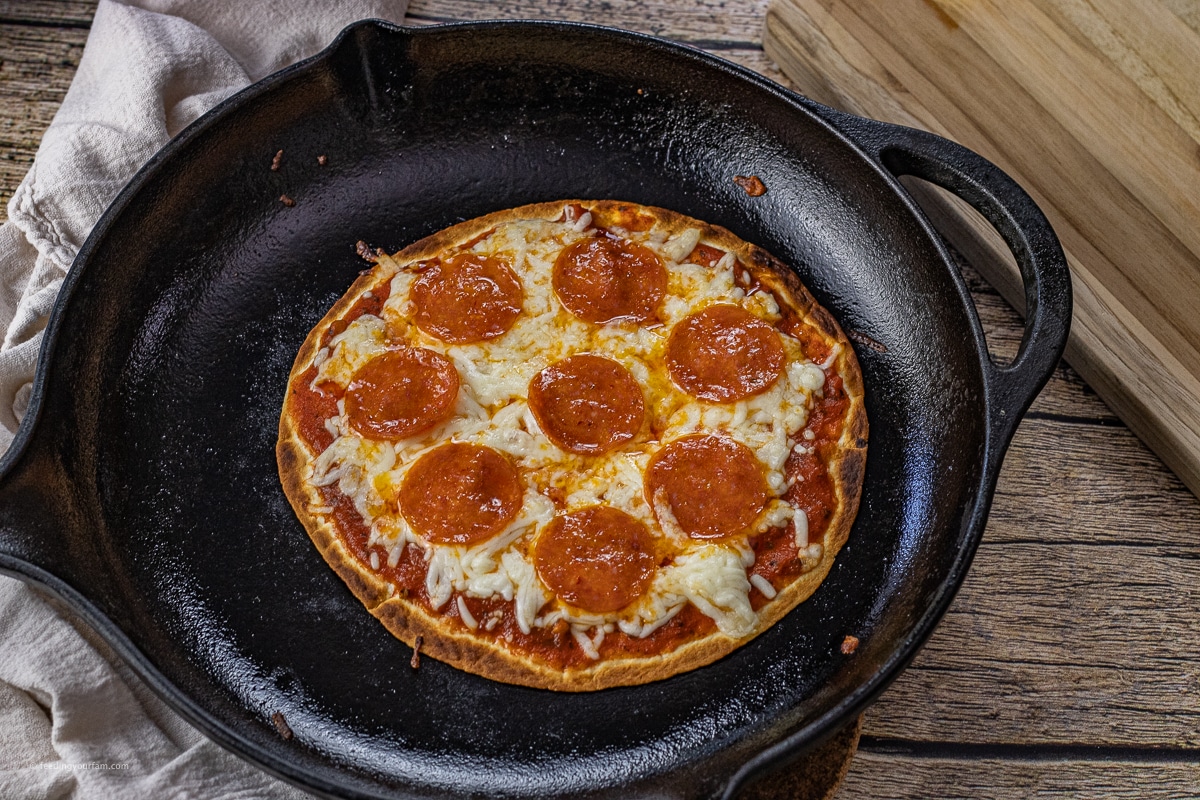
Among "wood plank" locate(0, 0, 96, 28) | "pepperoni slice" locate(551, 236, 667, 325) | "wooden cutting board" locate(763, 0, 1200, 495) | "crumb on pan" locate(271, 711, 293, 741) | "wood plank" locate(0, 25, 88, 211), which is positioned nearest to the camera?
"crumb on pan" locate(271, 711, 293, 741)

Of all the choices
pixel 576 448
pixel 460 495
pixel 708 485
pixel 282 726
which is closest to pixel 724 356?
pixel 708 485

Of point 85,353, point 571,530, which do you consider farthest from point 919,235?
point 85,353

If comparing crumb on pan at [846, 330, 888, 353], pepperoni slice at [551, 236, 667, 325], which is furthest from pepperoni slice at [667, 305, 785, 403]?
crumb on pan at [846, 330, 888, 353]

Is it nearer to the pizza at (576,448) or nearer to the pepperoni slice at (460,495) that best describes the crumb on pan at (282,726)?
the pizza at (576,448)

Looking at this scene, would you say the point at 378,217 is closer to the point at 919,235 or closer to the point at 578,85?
the point at 578,85

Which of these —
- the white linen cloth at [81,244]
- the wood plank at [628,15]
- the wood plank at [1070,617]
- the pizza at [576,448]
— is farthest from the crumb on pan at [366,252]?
the wood plank at [1070,617]

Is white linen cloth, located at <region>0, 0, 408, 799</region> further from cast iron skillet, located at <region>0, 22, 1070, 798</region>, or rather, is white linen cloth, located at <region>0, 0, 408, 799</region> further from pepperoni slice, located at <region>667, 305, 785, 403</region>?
pepperoni slice, located at <region>667, 305, 785, 403</region>
